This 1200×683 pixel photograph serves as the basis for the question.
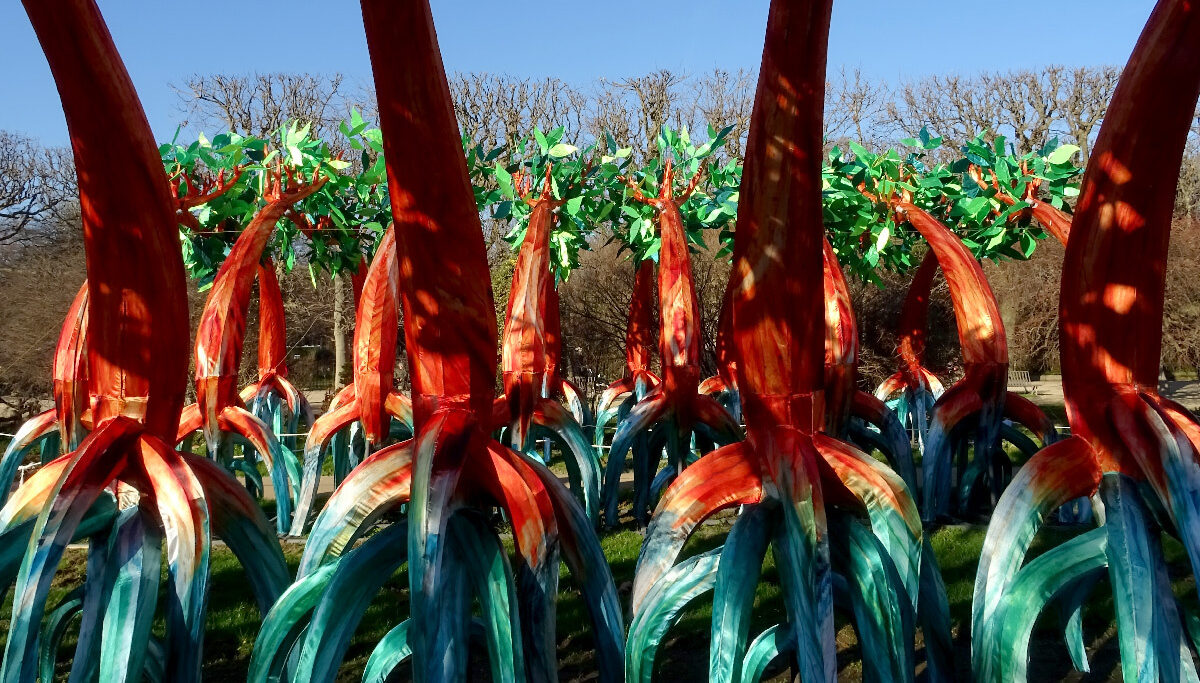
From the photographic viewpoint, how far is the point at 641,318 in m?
10.1

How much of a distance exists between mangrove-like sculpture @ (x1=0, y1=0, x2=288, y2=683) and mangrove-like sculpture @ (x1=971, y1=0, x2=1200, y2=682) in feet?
7.58

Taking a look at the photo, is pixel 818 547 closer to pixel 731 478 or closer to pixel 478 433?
pixel 731 478

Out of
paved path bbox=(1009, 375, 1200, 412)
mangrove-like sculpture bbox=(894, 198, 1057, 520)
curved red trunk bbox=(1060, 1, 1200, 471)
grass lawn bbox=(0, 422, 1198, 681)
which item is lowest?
paved path bbox=(1009, 375, 1200, 412)

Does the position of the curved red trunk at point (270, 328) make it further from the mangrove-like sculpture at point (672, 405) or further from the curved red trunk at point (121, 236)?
the curved red trunk at point (121, 236)

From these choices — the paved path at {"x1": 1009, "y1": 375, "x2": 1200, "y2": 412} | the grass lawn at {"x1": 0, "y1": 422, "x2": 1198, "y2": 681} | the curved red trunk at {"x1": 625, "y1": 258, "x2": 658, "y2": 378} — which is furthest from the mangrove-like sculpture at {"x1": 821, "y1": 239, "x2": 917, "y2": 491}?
the paved path at {"x1": 1009, "y1": 375, "x2": 1200, "y2": 412}

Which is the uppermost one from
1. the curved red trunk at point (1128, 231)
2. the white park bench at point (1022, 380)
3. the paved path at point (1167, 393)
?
the curved red trunk at point (1128, 231)

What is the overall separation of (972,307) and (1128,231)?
3.74 meters

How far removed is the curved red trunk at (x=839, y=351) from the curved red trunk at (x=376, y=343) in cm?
295

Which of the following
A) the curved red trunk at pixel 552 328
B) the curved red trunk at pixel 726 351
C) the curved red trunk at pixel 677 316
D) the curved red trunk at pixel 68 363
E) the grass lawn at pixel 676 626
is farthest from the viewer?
the curved red trunk at pixel 726 351

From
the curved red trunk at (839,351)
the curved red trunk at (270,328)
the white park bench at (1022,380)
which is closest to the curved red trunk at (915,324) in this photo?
the curved red trunk at (839,351)

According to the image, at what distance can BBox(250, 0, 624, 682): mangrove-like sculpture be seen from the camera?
8.44ft

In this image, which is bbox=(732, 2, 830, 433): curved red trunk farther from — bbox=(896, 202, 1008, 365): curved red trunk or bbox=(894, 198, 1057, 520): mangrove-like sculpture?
bbox=(896, 202, 1008, 365): curved red trunk

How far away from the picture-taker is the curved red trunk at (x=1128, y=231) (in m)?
2.86

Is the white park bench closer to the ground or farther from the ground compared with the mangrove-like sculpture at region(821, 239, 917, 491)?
closer to the ground
